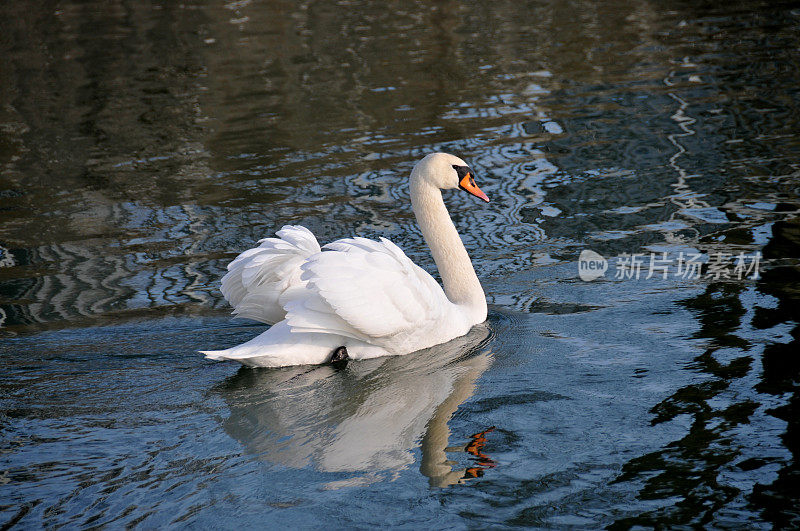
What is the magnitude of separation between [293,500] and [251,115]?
9.84 m

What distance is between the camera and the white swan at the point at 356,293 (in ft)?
17.5

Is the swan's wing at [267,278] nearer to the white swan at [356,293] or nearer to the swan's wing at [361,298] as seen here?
the white swan at [356,293]

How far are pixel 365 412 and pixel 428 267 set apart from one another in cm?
253

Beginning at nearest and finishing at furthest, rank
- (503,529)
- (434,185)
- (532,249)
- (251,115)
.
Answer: (503,529) < (434,185) < (532,249) < (251,115)

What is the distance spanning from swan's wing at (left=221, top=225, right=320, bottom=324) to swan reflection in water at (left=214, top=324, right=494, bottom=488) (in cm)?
41

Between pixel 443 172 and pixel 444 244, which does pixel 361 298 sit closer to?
pixel 444 244

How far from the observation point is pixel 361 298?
5312 millimetres

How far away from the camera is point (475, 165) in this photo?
9.95 meters

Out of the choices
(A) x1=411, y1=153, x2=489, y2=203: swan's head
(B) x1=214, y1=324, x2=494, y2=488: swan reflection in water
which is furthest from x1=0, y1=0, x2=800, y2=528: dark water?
(A) x1=411, y1=153, x2=489, y2=203: swan's head

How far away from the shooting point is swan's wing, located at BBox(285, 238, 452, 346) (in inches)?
208

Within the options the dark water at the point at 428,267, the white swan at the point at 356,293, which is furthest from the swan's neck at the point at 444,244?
the dark water at the point at 428,267

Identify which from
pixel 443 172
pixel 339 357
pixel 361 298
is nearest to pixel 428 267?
pixel 443 172

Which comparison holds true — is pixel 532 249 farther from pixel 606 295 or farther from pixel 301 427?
pixel 301 427

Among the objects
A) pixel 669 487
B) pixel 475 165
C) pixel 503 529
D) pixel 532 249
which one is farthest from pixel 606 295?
pixel 475 165
